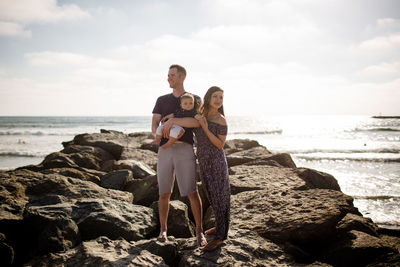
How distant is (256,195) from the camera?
4789mm

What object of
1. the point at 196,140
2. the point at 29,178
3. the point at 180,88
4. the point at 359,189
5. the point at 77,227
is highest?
the point at 180,88

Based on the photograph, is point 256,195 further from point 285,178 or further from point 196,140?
point 196,140

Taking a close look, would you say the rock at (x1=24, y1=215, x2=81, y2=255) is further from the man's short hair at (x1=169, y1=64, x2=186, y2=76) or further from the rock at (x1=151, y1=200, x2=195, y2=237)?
the man's short hair at (x1=169, y1=64, x2=186, y2=76)

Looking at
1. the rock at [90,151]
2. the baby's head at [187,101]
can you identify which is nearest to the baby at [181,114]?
the baby's head at [187,101]

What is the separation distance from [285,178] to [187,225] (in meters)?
2.43

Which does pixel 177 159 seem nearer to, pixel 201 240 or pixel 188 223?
pixel 201 240

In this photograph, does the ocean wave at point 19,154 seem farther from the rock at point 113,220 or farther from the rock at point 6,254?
the rock at point 6,254

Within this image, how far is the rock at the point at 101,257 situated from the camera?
2867 mm

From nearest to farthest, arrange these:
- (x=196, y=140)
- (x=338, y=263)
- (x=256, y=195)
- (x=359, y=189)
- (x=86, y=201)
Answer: (x=338, y=263), (x=196, y=140), (x=86, y=201), (x=256, y=195), (x=359, y=189)

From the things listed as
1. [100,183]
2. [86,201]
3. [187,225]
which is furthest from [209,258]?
[100,183]

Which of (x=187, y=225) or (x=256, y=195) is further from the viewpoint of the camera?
(x=256, y=195)

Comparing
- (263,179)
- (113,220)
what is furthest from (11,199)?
(263,179)

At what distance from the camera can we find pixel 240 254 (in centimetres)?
324

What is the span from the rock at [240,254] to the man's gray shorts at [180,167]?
70 centimetres
